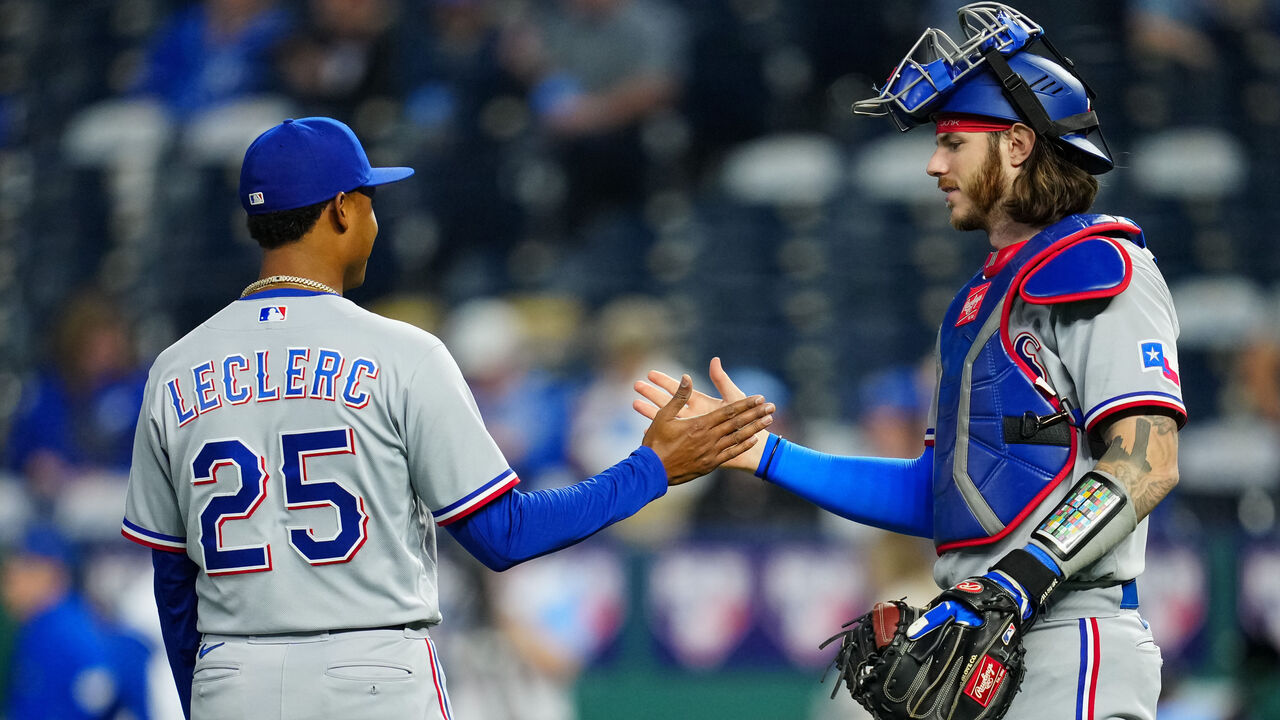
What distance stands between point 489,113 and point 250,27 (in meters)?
2.05

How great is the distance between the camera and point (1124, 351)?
2.78 meters

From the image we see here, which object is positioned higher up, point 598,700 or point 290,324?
point 290,324

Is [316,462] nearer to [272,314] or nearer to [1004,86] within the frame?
[272,314]

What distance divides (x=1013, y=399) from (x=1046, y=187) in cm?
48

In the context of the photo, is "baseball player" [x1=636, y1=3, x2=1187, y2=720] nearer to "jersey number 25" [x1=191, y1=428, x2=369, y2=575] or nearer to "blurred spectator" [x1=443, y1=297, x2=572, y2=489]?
"jersey number 25" [x1=191, y1=428, x2=369, y2=575]

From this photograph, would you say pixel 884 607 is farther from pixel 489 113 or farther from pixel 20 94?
pixel 20 94

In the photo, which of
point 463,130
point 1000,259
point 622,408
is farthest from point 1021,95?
point 463,130

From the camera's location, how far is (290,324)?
2988mm

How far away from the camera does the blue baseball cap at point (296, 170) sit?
3.03 meters

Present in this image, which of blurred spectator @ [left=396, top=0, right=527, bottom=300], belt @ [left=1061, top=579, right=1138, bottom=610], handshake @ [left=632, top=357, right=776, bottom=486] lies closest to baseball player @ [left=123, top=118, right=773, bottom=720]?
handshake @ [left=632, top=357, right=776, bottom=486]

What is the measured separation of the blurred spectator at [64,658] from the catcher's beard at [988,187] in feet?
17.3

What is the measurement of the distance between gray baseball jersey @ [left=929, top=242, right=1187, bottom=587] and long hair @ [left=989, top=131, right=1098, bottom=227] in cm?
19

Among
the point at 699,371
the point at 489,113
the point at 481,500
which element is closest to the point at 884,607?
the point at 481,500

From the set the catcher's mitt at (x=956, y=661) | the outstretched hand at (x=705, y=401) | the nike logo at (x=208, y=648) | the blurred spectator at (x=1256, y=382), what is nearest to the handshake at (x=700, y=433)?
the outstretched hand at (x=705, y=401)
